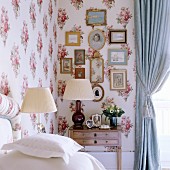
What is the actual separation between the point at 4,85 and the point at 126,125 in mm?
2352

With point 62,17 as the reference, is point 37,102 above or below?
below

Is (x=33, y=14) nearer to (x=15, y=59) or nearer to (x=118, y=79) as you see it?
(x=15, y=59)

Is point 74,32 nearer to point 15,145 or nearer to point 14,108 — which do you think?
point 14,108

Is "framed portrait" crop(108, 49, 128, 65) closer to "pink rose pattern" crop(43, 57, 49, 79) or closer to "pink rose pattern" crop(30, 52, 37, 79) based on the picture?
"pink rose pattern" crop(43, 57, 49, 79)

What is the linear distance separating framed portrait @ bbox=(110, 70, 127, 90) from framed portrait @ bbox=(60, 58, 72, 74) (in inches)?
21.9

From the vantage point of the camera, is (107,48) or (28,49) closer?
(28,49)

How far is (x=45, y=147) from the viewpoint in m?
1.84

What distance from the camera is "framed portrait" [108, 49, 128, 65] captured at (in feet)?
14.9

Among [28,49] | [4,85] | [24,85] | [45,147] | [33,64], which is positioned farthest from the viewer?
[33,64]

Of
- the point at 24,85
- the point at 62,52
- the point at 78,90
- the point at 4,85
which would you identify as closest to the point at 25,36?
the point at 24,85

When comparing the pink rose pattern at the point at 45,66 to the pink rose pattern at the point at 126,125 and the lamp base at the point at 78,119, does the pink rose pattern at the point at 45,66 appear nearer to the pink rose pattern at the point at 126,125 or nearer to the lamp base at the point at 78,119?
the lamp base at the point at 78,119

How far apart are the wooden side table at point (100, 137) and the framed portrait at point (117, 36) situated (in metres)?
1.17

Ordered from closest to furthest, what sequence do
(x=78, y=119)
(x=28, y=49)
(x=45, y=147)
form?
1. (x=45, y=147)
2. (x=28, y=49)
3. (x=78, y=119)

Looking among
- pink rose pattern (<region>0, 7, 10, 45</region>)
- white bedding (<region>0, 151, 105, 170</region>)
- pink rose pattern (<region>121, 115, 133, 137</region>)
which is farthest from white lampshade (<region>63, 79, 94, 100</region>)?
white bedding (<region>0, 151, 105, 170</region>)
